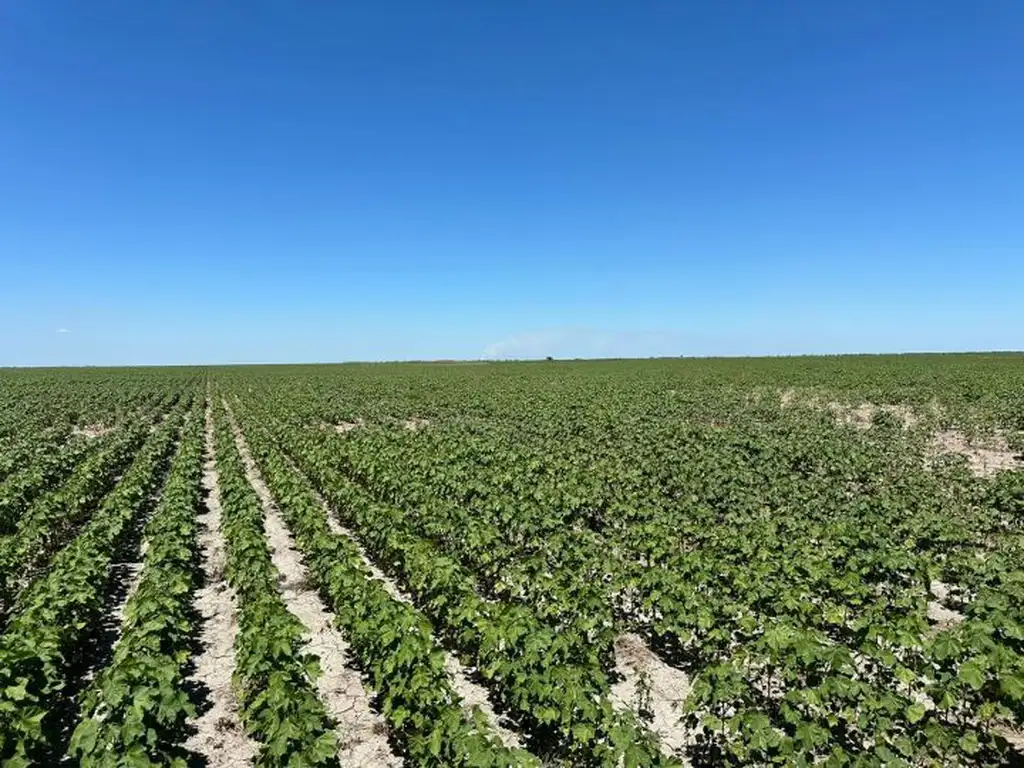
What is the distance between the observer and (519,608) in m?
7.79

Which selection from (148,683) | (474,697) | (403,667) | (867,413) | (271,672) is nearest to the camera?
(148,683)

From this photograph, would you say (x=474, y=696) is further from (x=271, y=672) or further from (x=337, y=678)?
(x=271, y=672)

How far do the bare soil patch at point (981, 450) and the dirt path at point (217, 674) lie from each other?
69.5ft

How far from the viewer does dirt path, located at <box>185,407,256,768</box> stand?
6621mm

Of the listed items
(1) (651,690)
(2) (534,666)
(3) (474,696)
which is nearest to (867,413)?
(1) (651,690)

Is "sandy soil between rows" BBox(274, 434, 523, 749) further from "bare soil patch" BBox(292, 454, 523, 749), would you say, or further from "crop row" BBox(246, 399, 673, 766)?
"crop row" BBox(246, 399, 673, 766)

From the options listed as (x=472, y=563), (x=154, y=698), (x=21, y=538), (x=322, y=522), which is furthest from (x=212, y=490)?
(x=154, y=698)

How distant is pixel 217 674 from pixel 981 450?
2616 centimetres

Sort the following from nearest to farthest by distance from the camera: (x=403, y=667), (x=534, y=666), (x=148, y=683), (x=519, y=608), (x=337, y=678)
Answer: (x=148, y=683)
(x=534, y=666)
(x=403, y=667)
(x=519, y=608)
(x=337, y=678)

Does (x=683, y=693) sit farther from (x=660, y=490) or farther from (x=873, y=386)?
(x=873, y=386)

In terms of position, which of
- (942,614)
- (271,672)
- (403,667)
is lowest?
(942,614)

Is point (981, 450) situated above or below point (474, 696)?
above

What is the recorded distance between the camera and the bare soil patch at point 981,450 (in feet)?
66.7

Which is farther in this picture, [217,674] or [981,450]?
[981,450]
